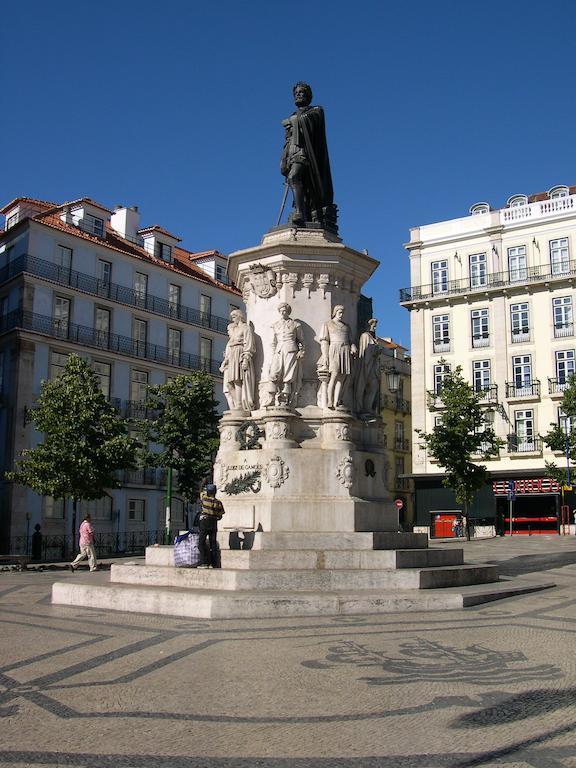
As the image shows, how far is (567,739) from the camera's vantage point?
171 inches

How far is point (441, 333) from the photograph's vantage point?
172ft

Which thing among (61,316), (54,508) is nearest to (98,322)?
(61,316)

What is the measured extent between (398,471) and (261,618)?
195ft

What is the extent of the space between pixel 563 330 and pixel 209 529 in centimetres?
4193

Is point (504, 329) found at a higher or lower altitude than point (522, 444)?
higher

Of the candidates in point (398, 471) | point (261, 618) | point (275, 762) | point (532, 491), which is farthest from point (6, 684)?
point (398, 471)

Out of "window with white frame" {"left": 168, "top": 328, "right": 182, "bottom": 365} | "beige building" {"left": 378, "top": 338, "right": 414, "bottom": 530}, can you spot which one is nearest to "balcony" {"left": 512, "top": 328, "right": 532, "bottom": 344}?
"beige building" {"left": 378, "top": 338, "right": 414, "bottom": 530}

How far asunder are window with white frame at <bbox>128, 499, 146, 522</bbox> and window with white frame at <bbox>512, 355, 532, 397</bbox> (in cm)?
2364

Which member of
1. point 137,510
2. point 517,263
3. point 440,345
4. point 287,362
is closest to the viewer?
point 287,362

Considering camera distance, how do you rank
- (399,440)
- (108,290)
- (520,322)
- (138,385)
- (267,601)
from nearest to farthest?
(267,601), (108,290), (138,385), (520,322), (399,440)

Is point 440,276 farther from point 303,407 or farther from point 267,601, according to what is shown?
point 267,601

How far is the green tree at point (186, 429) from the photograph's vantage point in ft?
112

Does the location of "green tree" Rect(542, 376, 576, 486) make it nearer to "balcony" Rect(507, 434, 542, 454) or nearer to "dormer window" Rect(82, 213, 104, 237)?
"balcony" Rect(507, 434, 542, 454)

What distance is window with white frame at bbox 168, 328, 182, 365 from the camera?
4569 centimetres
